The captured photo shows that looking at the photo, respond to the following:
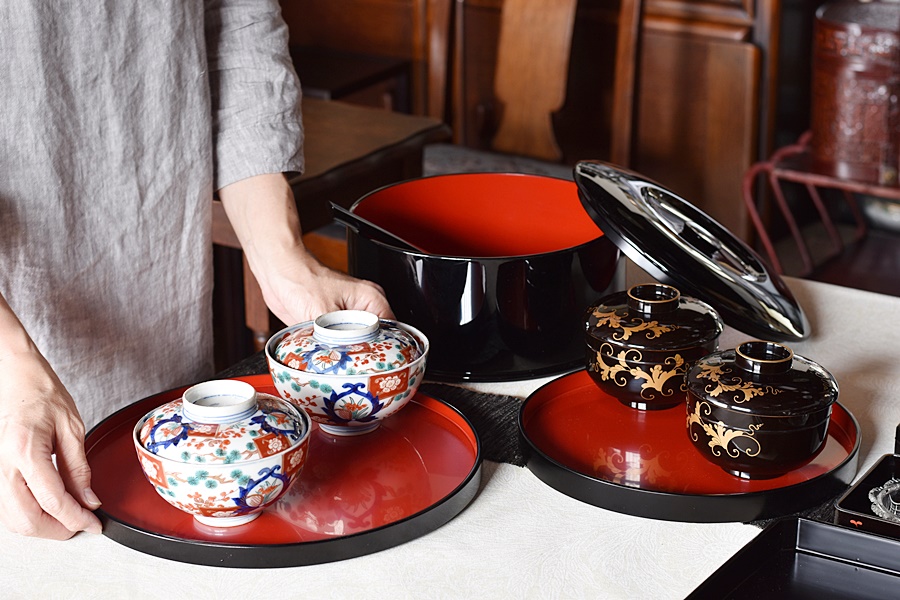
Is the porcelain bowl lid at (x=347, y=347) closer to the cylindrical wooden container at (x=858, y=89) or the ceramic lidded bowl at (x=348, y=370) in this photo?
the ceramic lidded bowl at (x=348, y=370)

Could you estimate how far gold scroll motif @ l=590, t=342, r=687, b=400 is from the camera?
86 cm

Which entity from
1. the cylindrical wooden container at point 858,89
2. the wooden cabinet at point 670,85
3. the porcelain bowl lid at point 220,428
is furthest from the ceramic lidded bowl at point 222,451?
the wooden cabinet at point 670,85

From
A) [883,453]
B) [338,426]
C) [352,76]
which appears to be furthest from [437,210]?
[352,76]

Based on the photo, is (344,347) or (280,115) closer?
(344,347)

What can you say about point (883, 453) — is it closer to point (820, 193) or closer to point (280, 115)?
point (280, 115)

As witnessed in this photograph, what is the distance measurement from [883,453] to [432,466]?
0.36m

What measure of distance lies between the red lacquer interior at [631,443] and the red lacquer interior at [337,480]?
0.08m

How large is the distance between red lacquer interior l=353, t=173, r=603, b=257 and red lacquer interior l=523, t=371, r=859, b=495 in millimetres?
270

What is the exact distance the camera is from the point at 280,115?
3.64ft

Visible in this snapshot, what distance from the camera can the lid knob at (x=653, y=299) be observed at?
867mm

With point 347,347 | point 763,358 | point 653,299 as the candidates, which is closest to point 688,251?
point 653,299

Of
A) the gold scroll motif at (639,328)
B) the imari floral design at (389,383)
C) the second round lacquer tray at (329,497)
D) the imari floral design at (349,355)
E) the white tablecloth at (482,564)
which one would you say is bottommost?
the white tablecloth at (482,564)

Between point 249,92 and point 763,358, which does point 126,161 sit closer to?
point 249,92

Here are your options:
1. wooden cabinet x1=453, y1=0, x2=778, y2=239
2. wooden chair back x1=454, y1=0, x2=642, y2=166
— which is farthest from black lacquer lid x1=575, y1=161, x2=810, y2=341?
wooden cabinet x1=453, y1=0, x2=778, y2=239
